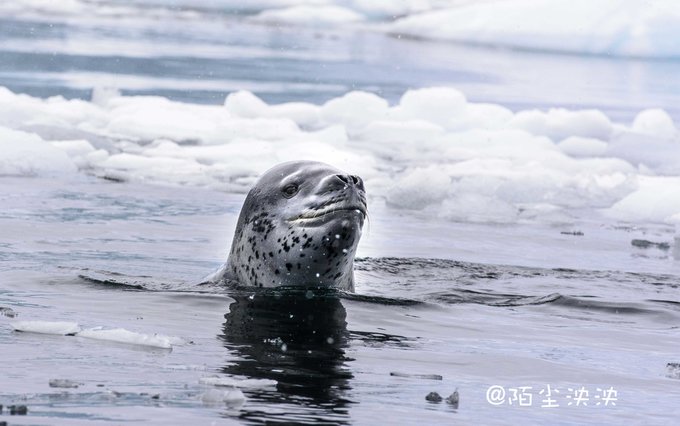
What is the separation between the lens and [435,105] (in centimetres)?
2230

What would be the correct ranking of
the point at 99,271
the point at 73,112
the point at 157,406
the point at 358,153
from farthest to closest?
the point at 73,112 < the point at 358,153 < the point at 99,271 < the point at 157,406

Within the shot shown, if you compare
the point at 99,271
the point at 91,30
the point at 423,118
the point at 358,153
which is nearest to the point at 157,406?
the point at 99,271

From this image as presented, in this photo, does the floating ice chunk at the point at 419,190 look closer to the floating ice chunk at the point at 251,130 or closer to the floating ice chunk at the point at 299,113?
the floating ice chunk at the point at 251,130

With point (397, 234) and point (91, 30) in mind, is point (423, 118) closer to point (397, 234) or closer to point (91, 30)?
point (397, 234)

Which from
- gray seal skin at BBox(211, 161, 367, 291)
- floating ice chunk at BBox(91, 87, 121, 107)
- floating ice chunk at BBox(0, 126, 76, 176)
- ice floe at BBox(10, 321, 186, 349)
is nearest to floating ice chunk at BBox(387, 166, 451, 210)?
floating ice chunk at BBox(0, 126, 76, 176)

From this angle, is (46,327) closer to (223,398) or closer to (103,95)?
(223,398)

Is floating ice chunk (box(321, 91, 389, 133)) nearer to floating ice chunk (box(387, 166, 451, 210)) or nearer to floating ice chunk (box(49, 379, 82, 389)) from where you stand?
floating ice chunk (box(387, 166, 451, 210))

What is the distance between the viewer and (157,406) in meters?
4.90

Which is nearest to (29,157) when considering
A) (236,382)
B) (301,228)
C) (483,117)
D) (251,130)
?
(251,130)

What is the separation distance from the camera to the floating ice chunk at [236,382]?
530 cm

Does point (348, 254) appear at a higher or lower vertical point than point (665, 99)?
lower

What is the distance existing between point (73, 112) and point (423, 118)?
5487mm

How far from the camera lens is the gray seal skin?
7.66m

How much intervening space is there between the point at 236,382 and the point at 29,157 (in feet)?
37.2
